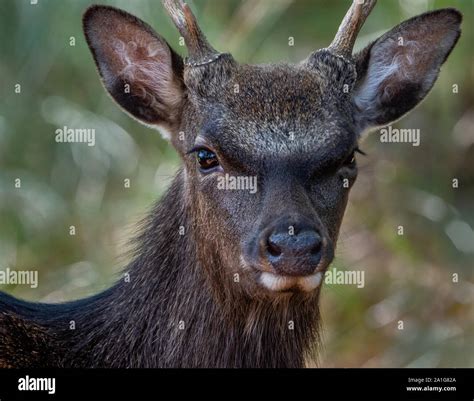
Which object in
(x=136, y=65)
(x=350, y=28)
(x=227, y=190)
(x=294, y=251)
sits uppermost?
(x=350, y=28)

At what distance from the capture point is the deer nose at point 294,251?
6957 mm

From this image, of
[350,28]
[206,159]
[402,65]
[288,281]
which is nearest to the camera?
[288,281]

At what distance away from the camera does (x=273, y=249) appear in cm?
704

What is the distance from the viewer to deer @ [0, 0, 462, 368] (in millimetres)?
7418

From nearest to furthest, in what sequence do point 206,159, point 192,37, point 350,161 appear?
point 206,159 < point 350,161 < point 192,37

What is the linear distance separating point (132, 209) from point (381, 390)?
165 inches

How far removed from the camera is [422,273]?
11984mm

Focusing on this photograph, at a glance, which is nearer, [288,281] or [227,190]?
[288,281]

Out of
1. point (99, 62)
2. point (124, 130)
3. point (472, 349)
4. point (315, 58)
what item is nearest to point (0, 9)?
point (124, 130)

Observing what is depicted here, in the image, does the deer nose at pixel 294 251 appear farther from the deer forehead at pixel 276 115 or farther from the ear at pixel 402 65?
the ear at pixel 402 65

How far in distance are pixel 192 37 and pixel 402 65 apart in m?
1.50

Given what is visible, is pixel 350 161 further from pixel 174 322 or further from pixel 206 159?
pixel 174 322

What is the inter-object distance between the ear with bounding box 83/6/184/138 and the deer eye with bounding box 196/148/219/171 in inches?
22.1

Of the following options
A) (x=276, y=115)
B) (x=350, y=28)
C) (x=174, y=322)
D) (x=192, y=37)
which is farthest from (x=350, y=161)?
(x=174, y=322)
